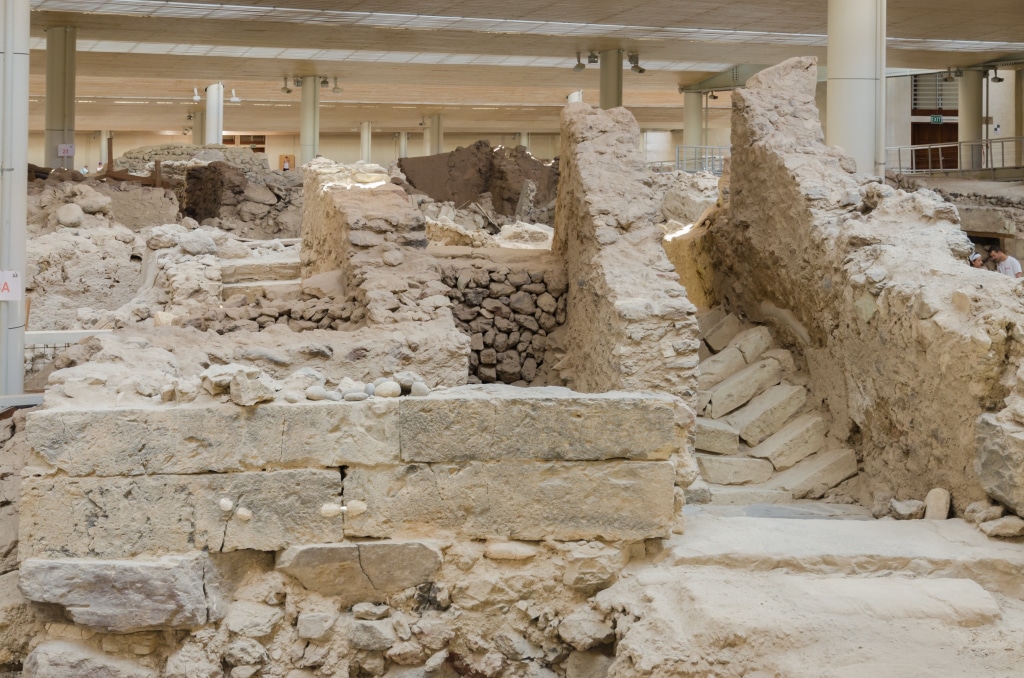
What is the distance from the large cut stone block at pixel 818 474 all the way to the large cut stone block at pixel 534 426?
8.70 feet

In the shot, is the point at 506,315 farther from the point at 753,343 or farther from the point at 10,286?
the point at 10,286

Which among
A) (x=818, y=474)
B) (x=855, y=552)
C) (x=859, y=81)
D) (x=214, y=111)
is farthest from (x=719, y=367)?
(x=214, y=111)

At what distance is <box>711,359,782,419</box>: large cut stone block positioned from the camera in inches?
319

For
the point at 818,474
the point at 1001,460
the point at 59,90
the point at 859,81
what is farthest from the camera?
the point at 59,90

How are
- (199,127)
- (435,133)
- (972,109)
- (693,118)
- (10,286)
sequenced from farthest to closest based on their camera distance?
(435,133) → (199,127) → (693,118) → (972,109) → (10,286)

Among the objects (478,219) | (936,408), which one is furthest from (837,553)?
(478,219)

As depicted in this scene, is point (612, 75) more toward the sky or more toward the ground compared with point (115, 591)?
more toward the sky

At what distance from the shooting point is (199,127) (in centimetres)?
2861

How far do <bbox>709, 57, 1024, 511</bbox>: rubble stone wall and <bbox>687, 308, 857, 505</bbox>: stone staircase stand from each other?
0.53 ft

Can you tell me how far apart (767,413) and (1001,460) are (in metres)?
2.70

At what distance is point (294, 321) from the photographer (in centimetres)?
772

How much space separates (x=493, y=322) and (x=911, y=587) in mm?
4652

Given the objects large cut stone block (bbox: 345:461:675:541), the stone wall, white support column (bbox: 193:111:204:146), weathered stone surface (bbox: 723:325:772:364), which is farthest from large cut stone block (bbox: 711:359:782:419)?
white support column (bbox: 193:111:204:146)

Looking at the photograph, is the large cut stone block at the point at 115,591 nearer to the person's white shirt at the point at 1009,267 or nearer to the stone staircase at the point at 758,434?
the stone staircase at the point at 758,434
